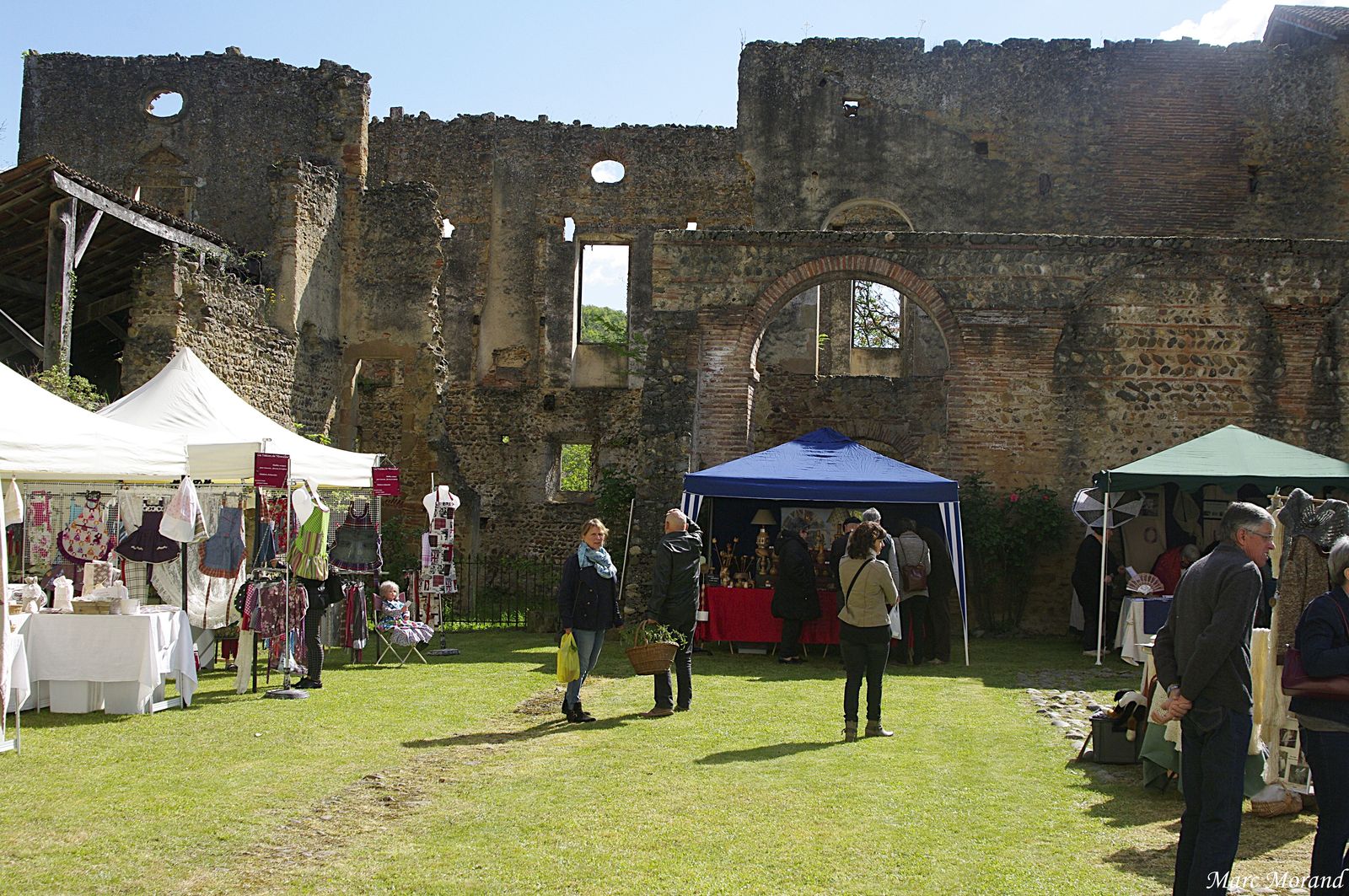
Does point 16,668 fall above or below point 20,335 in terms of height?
below

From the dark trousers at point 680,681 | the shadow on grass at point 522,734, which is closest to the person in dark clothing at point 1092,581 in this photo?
the dark trousers at point 680,681

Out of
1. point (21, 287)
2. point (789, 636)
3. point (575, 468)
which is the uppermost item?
point (21, 287)

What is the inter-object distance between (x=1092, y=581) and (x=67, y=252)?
12.8 metres

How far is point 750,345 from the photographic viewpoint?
614 inches

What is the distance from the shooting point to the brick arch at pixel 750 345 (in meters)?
15.4

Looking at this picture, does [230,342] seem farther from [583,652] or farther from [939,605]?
[939,605]

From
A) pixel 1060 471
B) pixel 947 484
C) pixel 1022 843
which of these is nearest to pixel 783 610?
pixel 947 484

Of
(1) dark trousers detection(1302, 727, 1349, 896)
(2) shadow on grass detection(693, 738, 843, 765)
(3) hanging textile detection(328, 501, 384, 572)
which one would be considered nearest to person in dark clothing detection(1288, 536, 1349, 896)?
(1) dark trousers detection(1302, 727, 1349, 896)

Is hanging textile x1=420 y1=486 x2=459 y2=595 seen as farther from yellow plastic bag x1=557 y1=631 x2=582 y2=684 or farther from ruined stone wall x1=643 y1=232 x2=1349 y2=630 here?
yellow plastic bag x1=557 y1=631 x2=582 y2=684

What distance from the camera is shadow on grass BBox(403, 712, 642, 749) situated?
819 centimetres

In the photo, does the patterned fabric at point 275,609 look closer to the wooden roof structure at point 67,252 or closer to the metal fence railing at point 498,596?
the metal fence railing at point 498,596

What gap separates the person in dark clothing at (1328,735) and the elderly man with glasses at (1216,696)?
0.26 m

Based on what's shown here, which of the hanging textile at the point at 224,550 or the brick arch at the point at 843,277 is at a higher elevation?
the brick arch at the point at 843,277

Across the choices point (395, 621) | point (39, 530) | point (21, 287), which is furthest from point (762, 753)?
point (21, 287)
